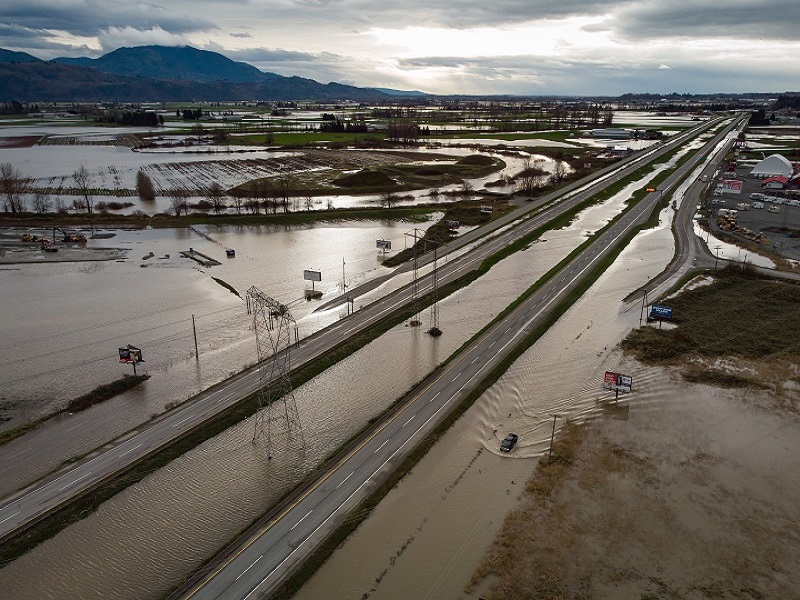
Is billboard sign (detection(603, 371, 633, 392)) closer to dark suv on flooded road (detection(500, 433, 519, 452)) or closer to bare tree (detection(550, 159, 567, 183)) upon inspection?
dark suv on flooded road (detection(500, 433, 519, 452))

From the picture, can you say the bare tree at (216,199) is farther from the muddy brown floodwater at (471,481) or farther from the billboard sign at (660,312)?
the billboard sign at (660,312)

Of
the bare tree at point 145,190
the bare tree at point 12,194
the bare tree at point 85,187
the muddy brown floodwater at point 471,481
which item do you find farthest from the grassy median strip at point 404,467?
the bare tree at point 12,194

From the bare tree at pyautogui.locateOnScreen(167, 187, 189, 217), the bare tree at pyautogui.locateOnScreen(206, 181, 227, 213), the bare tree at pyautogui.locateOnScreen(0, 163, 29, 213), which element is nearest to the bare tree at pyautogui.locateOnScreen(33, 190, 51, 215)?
Result: the bare tree at pyautogui.locateOnScreen(0, 163, 29, 213)

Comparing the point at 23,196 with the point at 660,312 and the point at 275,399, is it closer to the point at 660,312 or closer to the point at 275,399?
the point at 275,399

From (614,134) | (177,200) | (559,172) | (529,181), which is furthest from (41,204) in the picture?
(614,134)

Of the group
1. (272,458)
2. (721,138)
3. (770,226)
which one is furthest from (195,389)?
(721,138)

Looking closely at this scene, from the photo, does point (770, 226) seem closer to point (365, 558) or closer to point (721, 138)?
point (365, 558)
